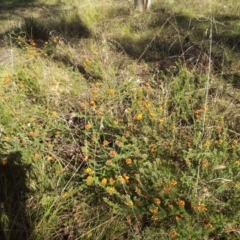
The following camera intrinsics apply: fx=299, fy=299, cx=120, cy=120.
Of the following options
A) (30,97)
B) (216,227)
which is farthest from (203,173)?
(30,97)

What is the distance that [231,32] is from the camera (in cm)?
377

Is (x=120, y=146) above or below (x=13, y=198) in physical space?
above

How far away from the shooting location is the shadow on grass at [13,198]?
6.06ft

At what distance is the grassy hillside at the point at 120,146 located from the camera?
1.73 m

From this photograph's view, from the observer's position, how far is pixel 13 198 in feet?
6.79

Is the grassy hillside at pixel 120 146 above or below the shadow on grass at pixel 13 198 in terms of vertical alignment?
above

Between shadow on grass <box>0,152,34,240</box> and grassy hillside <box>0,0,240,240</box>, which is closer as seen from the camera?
grassy hillside <box>0,0,240,240</box>

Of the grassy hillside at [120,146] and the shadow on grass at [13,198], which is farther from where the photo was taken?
the shadow on grass at [13,198]

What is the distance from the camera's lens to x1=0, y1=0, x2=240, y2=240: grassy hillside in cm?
173

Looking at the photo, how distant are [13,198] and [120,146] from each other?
0.84m

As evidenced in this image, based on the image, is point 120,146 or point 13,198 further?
point 13,198

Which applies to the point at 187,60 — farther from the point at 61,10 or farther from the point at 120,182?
the point at 61,10

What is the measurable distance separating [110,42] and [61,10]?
2309mm

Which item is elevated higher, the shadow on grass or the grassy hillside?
the grassy hillside
